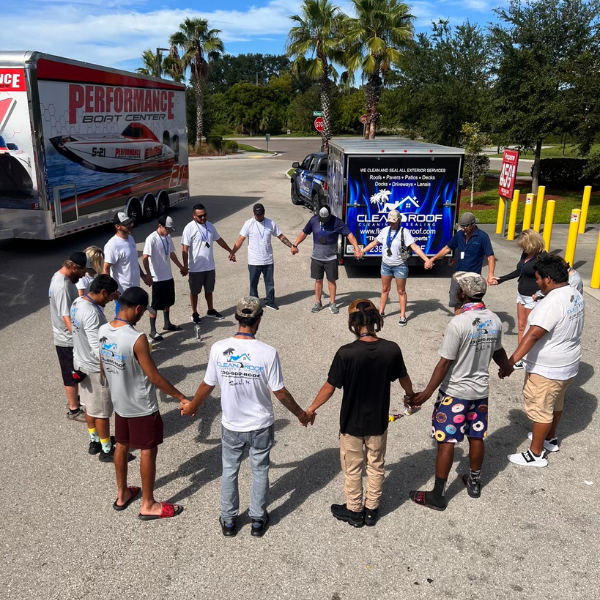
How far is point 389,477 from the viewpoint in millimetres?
5090

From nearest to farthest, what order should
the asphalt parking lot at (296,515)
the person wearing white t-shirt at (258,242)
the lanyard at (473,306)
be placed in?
1. the asphalt parking lot at (296,515)
2. the lanyard at (473,306)
3. the person wearing white t-shirt at (258,242)

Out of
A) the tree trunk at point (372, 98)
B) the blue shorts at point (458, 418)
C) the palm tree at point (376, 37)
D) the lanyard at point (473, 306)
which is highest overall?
the palm tree at point (376, 37)

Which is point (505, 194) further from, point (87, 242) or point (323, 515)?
point (323, 515)

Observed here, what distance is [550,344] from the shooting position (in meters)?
4.93

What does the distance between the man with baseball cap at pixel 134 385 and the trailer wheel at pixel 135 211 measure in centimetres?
1194

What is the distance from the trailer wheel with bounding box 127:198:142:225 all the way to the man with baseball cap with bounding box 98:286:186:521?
11938 millimetres

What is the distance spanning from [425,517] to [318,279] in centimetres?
545

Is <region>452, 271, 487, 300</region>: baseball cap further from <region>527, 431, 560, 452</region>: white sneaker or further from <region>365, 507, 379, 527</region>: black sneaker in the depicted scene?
<region>527, 431, 560, 452</region>: white sneaker

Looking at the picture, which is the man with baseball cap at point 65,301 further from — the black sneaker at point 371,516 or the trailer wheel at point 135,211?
the trailer wheel at point 135,211

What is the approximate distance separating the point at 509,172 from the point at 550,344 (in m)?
10.8

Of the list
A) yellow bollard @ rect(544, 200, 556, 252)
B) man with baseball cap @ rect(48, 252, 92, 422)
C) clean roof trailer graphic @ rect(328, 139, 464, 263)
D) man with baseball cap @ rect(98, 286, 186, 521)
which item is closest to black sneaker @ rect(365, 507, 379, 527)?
man with baseball cap @ rect(98, 286, 186, 521)

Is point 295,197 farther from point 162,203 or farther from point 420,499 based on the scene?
point 420,499

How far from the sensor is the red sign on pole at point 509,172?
47.1 feet

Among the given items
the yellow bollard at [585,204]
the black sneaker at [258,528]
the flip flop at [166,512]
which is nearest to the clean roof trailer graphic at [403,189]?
the yellow bollard at [585,204]
